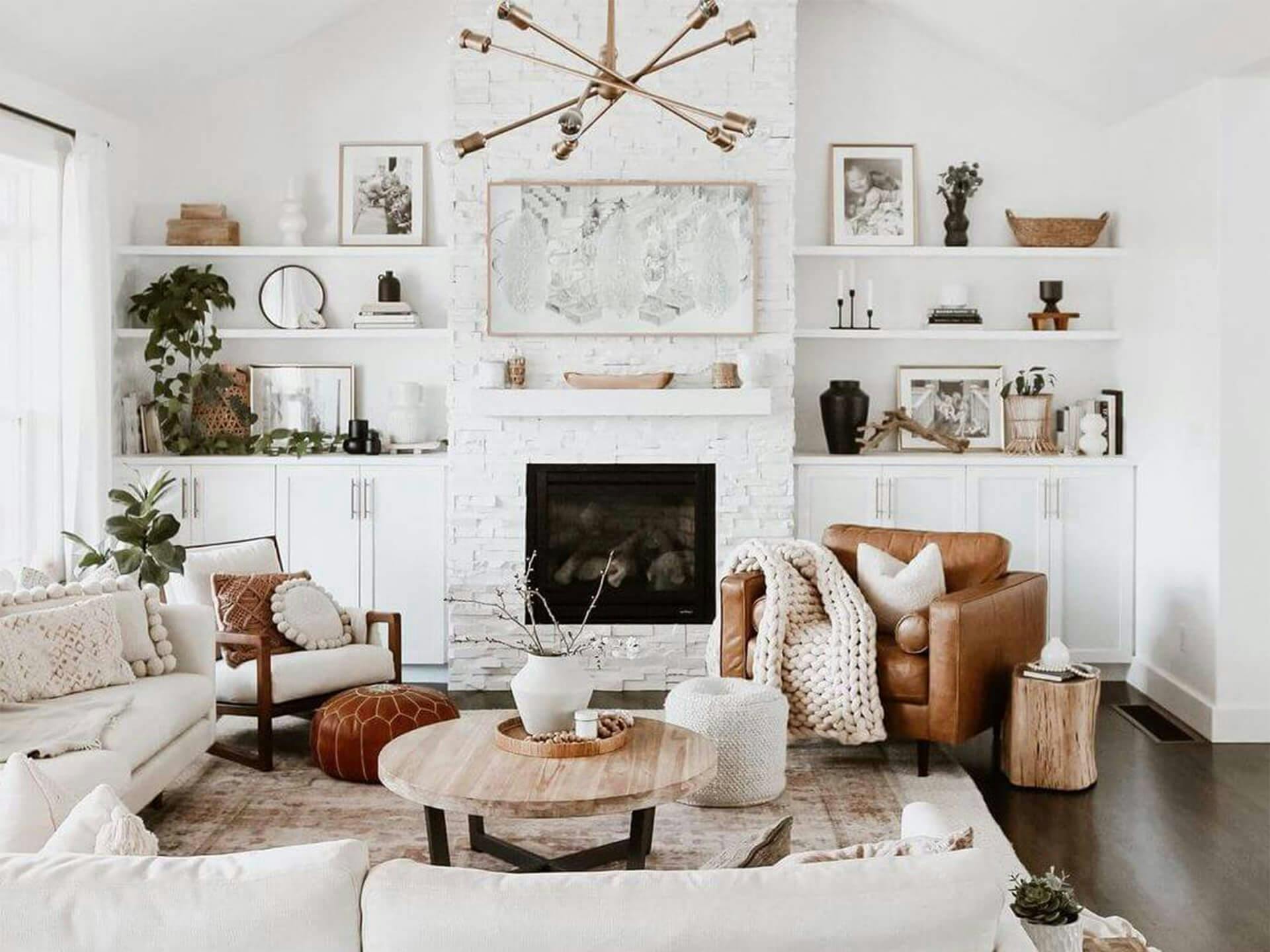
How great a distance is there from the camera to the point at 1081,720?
4.67 m

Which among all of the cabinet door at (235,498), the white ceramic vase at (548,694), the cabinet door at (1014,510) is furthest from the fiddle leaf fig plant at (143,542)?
the cabinet door at (1014,510)

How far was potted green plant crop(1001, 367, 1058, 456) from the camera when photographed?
6566 millimetres

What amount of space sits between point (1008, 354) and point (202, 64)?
169 inches

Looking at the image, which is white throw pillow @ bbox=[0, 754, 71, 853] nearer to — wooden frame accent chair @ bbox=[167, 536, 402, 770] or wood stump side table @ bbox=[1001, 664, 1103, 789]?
wooden frame accent chair @ bbox=[167, 536, 402, 770]

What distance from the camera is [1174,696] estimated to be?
5.80 m

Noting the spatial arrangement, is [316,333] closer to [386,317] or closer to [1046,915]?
[386,317]

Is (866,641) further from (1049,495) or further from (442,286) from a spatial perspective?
(442,286)

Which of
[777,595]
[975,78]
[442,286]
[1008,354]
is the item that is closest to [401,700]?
[777,595]

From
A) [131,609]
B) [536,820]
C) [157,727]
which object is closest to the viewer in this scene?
[157,727]

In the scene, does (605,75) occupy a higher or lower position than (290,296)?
higher

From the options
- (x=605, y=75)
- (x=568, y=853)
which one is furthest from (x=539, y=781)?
(x=605, y=75)

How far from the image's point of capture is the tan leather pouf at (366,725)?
4652 mm

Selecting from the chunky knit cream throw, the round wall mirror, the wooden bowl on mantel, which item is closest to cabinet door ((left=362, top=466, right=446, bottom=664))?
the wooden bowl on mantel

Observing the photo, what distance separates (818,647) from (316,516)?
2696 mm
